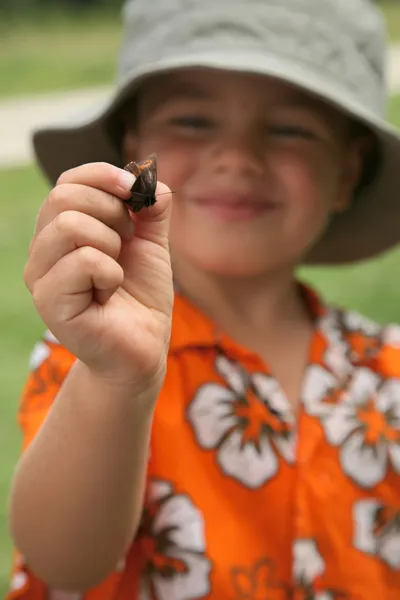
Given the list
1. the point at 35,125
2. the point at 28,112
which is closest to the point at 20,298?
the point at 35,125

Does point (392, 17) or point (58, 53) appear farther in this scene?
point (392, 17)

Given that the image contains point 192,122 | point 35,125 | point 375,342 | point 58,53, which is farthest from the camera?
point 58,53

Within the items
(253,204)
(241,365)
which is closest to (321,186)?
(253,204)

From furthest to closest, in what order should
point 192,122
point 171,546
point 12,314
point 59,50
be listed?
point 59,50
point 12,314
point 192,122
point 171,546

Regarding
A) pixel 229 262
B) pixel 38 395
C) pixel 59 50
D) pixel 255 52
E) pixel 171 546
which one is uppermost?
pixel 255 52

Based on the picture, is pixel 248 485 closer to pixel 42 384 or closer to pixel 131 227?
pixel 42 384

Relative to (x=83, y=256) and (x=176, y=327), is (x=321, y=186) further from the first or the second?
(x=83, y=256)
